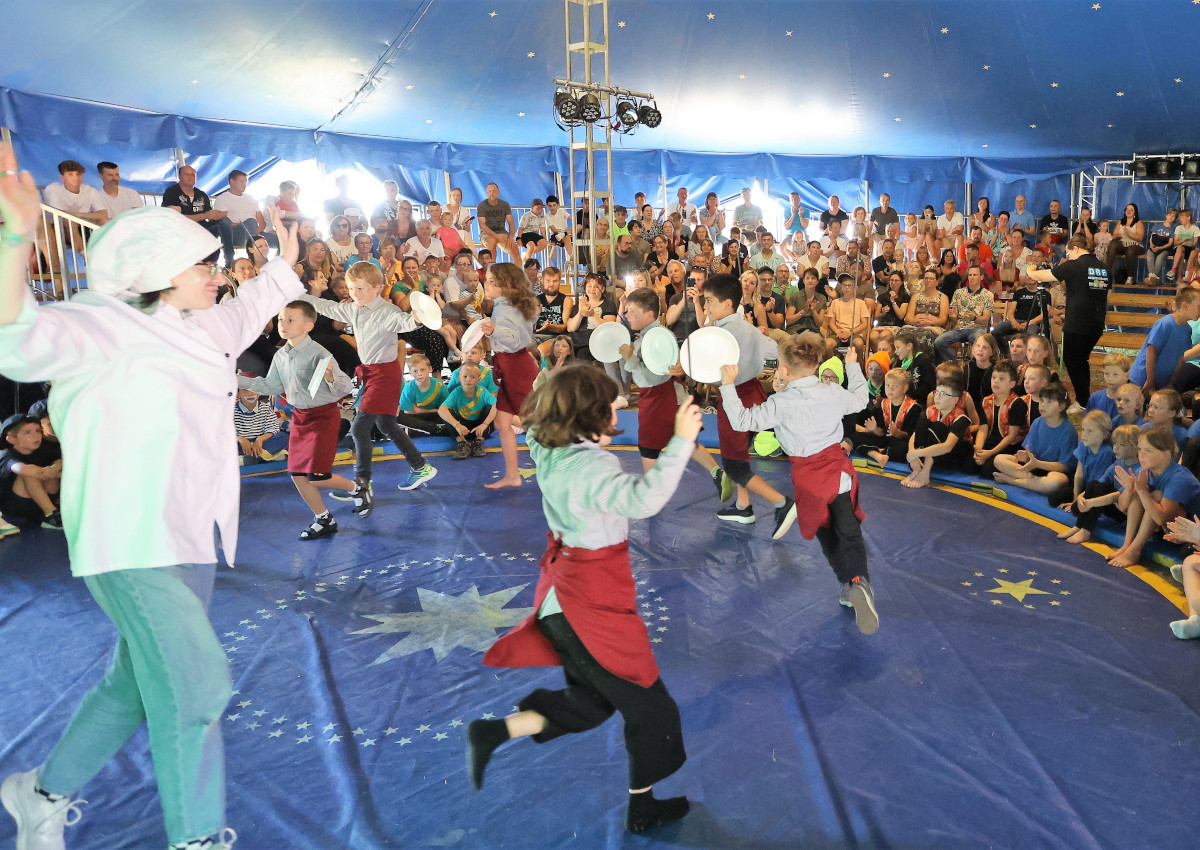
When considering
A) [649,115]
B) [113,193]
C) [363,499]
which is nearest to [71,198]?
[113,193]

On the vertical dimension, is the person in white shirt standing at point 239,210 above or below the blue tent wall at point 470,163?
below

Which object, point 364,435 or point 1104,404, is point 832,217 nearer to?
point 1104,404

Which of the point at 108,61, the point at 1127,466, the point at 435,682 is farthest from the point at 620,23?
the point at 435,682

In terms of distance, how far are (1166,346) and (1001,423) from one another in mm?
1282

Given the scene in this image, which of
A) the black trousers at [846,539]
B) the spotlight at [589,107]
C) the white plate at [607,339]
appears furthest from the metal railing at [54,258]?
the black trousers at [846,539]

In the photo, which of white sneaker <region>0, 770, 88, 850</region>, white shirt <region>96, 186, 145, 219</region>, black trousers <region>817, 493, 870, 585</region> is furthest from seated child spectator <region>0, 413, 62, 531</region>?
black trousers <region>817, 493, 870, 585</region>

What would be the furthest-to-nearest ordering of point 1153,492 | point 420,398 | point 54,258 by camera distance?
A: point 54,258 < point 420,398 < point 1153,492

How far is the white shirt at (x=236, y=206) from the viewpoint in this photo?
33.7 ft

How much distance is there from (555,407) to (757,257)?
963cm

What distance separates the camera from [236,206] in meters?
10.3

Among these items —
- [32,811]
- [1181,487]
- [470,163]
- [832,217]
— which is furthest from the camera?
[470,163]

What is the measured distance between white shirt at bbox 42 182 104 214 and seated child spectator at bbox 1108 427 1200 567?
29.9 ft

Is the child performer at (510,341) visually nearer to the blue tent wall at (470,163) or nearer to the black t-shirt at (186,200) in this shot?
the black t-shirt at (186,200)

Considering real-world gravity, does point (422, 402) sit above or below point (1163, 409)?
below
